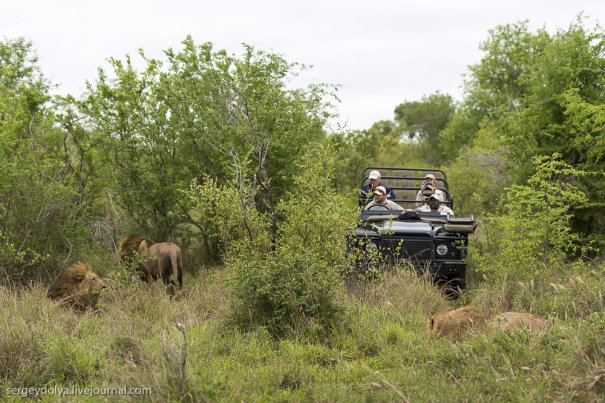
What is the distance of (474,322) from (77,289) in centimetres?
458

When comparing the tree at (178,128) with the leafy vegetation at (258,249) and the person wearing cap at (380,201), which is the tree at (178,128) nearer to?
the leafy vegetation at (258,249)

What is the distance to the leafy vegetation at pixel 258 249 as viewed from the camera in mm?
4996

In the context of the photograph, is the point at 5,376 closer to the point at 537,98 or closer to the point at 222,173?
the point at 222,173

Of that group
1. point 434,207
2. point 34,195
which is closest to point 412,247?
point 434,207

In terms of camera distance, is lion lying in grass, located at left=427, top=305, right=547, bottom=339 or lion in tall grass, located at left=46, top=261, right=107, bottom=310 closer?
lion lying in grass, located at left=427, top=305, right=547, bottom=339

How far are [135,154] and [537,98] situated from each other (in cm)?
718

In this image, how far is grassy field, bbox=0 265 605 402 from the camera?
177 inches

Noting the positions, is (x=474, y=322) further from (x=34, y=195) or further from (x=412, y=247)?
(x=34, y=195)

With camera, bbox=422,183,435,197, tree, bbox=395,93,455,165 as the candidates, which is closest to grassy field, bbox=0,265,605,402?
camera, bbox=422,183,435,197

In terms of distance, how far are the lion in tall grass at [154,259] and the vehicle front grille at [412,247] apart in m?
2.76

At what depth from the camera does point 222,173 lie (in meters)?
11.7

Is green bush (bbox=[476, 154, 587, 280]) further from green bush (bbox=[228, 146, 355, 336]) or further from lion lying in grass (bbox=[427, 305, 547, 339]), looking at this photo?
green bush (bbox=[228, 146, 355, 336])

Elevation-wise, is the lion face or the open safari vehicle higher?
the open safari vehicle

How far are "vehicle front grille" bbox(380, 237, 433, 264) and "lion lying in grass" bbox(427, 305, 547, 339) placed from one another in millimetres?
2213
